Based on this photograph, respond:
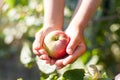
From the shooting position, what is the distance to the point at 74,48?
1266 mm

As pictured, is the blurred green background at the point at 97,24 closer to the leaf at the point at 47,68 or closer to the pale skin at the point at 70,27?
the leaf at the point at 47,68

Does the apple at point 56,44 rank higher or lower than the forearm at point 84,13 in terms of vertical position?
lower

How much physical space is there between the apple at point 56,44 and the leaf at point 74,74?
0.30 ft

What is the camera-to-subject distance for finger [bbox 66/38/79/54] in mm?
1247

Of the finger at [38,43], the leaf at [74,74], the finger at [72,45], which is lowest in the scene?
the leaf at [74,74]

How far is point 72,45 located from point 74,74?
0.12 m

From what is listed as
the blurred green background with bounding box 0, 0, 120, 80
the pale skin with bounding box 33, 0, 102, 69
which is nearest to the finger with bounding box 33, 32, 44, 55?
the pale skin with bounding box 33, 0, 102, 69

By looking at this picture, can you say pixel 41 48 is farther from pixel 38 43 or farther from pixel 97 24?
pixel 97 24

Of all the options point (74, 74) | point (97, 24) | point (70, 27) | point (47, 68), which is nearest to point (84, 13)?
point (70, 27)

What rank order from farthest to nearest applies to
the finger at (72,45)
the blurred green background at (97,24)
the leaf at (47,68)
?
the blurred green background at (97,24)
the leaf at (47,68)
the finger at (72,45)

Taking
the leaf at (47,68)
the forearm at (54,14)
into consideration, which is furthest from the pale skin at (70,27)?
the leaf at (47,68)

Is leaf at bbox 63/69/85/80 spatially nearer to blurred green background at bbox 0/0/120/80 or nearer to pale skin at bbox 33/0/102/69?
pale skin at bbox 33/0/102/69

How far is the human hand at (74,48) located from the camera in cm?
126

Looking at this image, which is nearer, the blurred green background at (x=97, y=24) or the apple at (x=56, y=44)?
the apple at (x=56, y=44)
